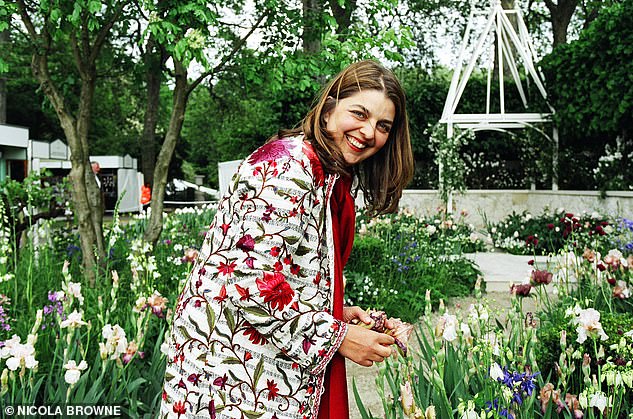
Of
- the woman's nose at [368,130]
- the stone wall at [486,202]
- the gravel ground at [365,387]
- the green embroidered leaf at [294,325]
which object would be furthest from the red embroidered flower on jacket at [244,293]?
the stone wall at [486,202]

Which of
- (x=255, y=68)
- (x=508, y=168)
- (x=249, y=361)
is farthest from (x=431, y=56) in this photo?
(x=249, y=361)

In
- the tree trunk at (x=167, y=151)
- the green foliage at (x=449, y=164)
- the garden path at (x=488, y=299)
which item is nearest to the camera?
the garden path at (x=488, y=299)

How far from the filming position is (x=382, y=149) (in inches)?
59.4

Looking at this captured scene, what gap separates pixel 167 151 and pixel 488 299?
2941 mm

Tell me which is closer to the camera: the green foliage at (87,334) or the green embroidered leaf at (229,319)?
the green embroidered leaf at (229,319)

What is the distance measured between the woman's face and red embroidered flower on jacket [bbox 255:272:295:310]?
1.25ft

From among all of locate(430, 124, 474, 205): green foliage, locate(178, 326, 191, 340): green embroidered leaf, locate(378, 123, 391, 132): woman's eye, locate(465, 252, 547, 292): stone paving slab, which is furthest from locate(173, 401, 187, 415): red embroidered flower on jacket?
locate(430, 124, 474, 205): green foliage

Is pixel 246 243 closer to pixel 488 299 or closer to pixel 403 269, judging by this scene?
pixel 488 299

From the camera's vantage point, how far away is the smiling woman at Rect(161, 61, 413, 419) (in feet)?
3.67

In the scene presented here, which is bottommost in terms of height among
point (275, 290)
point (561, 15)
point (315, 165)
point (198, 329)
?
point (198, 329)

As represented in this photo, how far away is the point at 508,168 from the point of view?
11.4 m

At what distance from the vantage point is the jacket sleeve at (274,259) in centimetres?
111

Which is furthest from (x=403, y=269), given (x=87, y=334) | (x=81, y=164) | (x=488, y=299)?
(x=87, y=334)

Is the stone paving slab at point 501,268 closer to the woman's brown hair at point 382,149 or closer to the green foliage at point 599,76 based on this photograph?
the green foliage at point 599,76
